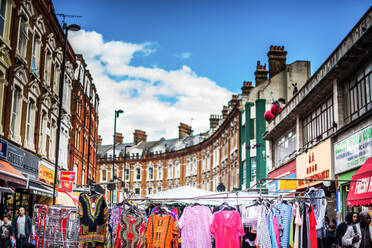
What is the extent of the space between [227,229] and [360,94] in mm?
8356

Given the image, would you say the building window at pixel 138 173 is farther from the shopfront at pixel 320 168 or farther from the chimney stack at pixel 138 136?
the shopfront at pixel 320 168

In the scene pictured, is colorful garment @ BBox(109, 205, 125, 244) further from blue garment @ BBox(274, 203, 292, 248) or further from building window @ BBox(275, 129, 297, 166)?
building window @ BBox(275, 129, 297, 166)

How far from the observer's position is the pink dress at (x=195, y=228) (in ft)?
37.5

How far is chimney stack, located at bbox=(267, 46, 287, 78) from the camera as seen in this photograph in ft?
124

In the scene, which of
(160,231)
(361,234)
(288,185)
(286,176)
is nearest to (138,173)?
(286,176)

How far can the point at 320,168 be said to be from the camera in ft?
65.1

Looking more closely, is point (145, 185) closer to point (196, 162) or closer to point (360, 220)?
point (196, 162)

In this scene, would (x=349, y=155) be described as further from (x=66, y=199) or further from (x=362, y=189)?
(x=66, y=199)

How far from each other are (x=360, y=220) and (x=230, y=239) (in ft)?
9.70

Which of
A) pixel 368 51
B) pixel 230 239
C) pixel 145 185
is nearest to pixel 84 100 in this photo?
pixel 368 51

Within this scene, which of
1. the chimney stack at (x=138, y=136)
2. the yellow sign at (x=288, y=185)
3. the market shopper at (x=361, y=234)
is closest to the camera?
the market shopper at (x=361, y=234)

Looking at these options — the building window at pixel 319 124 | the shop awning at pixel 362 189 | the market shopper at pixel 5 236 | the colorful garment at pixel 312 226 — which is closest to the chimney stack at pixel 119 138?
the building window at pixel 319 124

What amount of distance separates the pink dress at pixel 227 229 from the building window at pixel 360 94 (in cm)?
690

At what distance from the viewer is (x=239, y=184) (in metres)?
39.8
